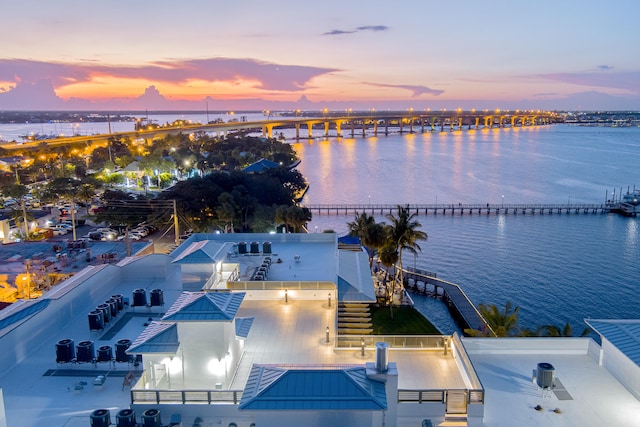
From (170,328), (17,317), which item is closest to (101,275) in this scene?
(17,317)

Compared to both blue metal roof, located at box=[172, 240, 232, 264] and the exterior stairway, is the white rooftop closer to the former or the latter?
the exterior stairway

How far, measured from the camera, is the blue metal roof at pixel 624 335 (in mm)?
11922

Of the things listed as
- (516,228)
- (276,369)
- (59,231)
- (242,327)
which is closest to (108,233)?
(59,231)

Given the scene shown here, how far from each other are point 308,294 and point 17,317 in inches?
357

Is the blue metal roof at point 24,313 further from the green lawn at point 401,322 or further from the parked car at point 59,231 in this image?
the parked car at point 59,231

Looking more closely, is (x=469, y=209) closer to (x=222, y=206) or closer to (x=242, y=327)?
(x=222, y=206)

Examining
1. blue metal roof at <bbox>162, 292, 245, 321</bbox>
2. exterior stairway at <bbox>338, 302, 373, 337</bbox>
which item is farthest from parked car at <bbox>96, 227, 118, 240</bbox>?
blue metal roof at <bbox>162, 292, 245, 321</bbox>

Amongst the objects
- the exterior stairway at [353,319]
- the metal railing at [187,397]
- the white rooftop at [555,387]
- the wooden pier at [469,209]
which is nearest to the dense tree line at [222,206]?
the wooden pier at [469,209]

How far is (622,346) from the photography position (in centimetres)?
1217

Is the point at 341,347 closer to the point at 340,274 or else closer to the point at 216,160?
the point at 340,274

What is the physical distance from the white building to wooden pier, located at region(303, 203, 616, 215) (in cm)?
5041

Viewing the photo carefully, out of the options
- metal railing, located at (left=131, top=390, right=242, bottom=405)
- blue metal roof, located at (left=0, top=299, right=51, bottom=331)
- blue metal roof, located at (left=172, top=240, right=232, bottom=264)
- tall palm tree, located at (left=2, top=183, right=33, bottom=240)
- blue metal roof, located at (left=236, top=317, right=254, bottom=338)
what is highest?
blue metal roof, located at (left=172, top=240, right=232, bottom=264)

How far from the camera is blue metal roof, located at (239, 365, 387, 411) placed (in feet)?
30.3

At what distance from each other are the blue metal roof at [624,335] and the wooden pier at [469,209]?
5432 centimetres
